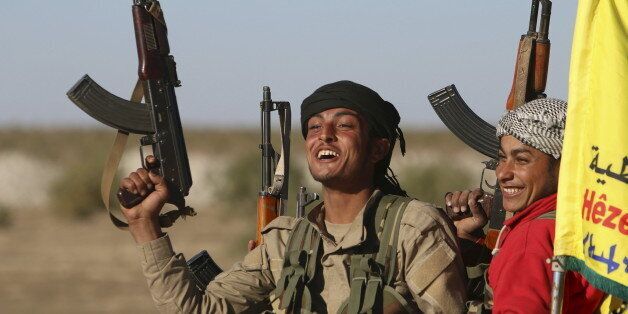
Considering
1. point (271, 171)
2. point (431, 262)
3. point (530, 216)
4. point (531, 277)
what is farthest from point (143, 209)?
point (531, 277)

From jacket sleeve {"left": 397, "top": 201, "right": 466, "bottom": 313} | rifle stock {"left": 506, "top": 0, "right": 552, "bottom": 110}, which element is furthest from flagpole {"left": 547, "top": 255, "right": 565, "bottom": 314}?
rifle stock {"left": 506, "top": 0, "right": 552, "bottom": 110}

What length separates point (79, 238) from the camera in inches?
1235

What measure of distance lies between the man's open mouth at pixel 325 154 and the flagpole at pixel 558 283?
1.75 m

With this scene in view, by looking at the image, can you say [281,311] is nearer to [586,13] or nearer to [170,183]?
[170,183]

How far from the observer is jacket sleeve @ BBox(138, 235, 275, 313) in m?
7.11

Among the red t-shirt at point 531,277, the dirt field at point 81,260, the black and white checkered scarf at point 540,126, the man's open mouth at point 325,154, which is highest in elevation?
the black and white checkered scarf at point 540,126

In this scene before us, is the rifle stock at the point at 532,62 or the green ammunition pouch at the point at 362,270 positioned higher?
the rifle stock at the point at 532,62

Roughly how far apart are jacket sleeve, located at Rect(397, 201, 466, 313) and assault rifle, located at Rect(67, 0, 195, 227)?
1.44m

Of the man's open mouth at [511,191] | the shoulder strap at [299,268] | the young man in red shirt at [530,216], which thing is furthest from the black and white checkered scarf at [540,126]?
the shoulder strap at [299,268]

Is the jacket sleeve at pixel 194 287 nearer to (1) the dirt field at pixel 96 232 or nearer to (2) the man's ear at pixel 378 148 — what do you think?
(2) the man's ear at pixel 378 148

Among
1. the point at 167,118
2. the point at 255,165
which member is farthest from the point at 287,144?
the point at 255,165

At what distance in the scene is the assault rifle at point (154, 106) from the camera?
7762mm

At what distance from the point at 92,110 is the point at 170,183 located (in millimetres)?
1071

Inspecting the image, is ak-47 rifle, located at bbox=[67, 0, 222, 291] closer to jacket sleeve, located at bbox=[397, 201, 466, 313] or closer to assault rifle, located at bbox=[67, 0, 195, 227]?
assault rifle, located at bbox=[67, 0, 195, 227]
